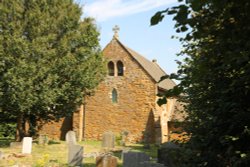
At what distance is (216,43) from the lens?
433cm

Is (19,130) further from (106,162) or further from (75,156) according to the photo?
(106,162)

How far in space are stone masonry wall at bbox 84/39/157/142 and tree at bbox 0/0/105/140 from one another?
5.90 metres

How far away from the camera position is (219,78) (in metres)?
5.06

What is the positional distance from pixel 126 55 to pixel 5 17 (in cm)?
1141

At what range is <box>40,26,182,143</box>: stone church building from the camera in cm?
2911

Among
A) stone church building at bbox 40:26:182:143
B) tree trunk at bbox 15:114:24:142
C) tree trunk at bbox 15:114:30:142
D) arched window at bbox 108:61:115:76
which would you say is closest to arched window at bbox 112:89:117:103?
stone church building at bbox 40:26:182:143

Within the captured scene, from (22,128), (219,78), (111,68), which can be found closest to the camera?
(219,78)

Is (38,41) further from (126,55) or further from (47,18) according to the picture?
(126,55)

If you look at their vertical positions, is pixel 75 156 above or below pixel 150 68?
below

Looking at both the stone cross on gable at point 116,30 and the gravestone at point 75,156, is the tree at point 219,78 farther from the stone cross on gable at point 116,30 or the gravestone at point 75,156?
the stone cross on gable at point 116,30

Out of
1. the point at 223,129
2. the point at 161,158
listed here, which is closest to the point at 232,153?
the point at 223,129

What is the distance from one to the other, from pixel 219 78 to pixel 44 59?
17423mm

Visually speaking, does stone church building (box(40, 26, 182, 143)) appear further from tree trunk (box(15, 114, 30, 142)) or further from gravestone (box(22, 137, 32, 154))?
gravestone (box(22, 137, 32, 154))

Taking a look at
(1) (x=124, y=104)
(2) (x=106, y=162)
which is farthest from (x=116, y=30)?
(2) (x=106, y=162)
